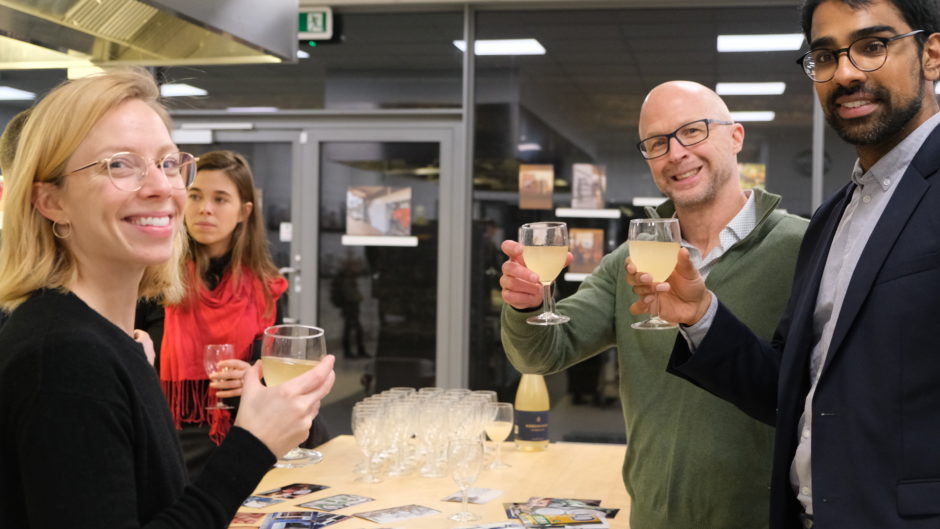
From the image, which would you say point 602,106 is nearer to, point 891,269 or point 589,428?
point 589,428

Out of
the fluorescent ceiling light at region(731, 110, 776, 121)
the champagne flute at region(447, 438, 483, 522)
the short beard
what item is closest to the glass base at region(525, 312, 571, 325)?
the champagne flute at region(447, 438, 483, 522)

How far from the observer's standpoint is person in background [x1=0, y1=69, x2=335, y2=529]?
1.08 metres

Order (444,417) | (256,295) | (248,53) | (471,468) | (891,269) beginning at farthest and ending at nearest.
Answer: (256,295)
(444,417)
(248,53)
(471,468)
(891,269)

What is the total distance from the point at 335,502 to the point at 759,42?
4.50 m

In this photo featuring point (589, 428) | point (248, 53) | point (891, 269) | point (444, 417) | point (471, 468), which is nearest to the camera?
point (891, 269)

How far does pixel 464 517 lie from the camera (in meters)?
2.10

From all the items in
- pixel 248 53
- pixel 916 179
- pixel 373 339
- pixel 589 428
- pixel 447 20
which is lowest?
pixel 589 428

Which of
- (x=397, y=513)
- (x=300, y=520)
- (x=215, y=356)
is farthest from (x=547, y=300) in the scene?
(x=215, y=356)

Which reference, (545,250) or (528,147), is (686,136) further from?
(528,147)

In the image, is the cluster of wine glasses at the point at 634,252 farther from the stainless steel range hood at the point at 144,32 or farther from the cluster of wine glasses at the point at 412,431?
the stainless steel range hood at the point at 144,32

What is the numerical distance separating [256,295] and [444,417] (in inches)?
35.3

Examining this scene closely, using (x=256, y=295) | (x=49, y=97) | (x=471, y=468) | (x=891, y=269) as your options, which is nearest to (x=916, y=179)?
(x=891, y=269)

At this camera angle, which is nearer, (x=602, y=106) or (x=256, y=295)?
(x=256, y=295)

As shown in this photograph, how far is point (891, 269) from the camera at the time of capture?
1460 mm
